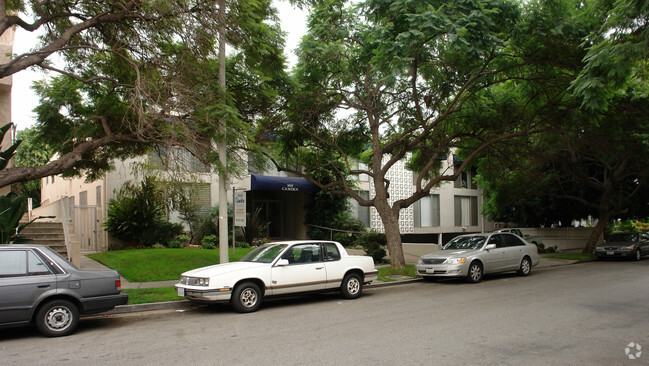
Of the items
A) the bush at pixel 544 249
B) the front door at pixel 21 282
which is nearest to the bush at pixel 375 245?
the bush at pixel 544 249

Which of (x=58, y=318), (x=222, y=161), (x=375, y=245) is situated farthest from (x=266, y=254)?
(x=375, y=245)

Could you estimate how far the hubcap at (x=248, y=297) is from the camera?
9508mm

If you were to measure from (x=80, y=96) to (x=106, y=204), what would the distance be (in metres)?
7.43

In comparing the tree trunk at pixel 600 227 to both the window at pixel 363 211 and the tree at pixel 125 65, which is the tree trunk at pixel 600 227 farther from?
the tree at pixel 125 65

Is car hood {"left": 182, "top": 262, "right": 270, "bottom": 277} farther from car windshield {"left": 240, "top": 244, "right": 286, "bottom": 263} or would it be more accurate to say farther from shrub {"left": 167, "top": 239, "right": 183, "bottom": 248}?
shrub {"left": 167, "top": 239, "right": 183, "bottom": 248}

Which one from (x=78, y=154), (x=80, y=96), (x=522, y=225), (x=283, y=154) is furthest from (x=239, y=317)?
(x=522, y=225)

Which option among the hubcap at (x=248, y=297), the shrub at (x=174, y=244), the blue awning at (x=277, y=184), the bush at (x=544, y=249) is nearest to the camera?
the hubcap at (x=248, y=297)

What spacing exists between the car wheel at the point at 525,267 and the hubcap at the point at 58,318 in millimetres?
13418

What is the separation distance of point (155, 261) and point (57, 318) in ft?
25.9

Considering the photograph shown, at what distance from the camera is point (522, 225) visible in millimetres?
31812

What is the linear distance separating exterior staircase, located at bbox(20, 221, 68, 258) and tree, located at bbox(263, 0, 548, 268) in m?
8.07

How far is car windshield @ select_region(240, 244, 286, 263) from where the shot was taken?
10.4 meters

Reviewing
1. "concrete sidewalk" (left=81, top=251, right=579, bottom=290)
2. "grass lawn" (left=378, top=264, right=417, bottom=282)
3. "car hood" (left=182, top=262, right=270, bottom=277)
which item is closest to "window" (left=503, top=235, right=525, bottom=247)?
"grass lawn" (left=378, top=264, right=417, bottom=282)

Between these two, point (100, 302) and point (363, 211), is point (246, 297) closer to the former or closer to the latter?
point (100, 302)
